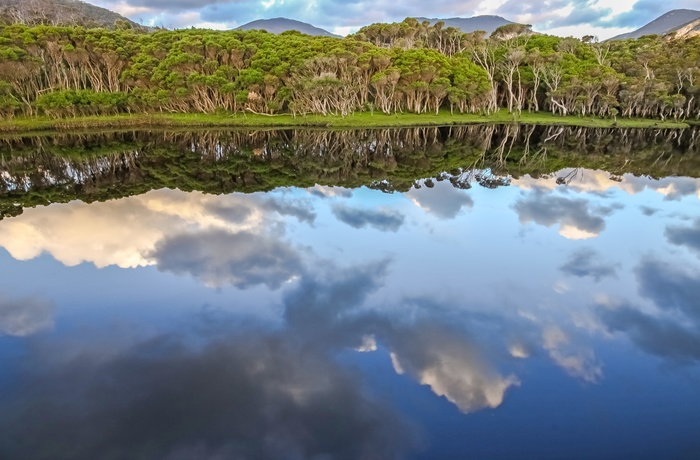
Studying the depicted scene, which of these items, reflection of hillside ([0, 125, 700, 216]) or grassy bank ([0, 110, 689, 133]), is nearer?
reflection of hillside ([0, 125, 700, 216])

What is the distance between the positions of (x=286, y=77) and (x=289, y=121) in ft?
26.1

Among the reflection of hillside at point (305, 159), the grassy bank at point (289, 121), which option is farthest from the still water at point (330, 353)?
the grassy bank at point (289, 121)

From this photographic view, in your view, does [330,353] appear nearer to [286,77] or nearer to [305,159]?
[305,159]

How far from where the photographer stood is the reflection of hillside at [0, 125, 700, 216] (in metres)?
36.8

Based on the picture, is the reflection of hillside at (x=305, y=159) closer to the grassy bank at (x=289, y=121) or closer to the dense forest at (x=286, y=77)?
the grassy bank at (x=289, y=121)

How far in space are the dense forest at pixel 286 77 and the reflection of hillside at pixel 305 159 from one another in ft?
35.9

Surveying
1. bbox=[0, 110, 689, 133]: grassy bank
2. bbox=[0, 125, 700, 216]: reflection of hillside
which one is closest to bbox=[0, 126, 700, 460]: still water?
bbox=[0, 125, 700, 216]: reflection of hillside

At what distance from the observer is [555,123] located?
7444 cm

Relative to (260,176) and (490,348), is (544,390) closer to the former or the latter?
(490,348)

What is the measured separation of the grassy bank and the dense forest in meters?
2.12

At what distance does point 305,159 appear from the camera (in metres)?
46.1

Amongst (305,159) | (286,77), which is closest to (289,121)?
(286,77)

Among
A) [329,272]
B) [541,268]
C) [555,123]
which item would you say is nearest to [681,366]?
[541,268]

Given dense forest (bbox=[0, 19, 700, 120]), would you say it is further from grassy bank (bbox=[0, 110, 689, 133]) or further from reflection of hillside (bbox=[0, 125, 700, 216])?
reflection of hillside (bbox=[0, 125, 700, 216])
